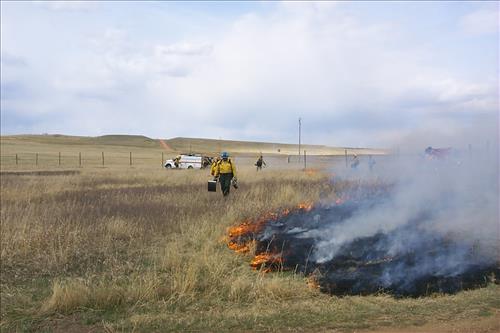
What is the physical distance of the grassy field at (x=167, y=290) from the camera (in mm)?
5773

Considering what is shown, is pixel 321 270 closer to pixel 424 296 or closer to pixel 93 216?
pixel 424 296

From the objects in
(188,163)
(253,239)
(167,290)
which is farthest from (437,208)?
(188,163)

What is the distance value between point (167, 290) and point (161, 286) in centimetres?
12

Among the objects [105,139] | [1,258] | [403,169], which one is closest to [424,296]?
[403,169]

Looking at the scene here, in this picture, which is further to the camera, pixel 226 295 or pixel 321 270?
pixel 321 270

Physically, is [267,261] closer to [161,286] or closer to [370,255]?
[370,255]

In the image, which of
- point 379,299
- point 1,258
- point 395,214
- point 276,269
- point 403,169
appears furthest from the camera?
point 403,169

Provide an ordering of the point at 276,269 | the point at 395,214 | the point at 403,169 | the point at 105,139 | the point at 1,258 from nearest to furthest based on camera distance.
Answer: the point at 276,269 < the point at 1,258 < the point at 395,214 < the point at 403,169 < the point at 105,139

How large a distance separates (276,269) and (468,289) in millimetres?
2816

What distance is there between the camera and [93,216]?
12914 mm

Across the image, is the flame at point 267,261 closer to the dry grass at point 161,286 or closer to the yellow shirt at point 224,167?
the dry grass at point 161,286

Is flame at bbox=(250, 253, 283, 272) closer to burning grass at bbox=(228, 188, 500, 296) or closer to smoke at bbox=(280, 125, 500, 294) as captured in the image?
burning grass at bbox=(228, 188, 500, 296)

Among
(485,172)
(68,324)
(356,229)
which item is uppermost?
(485,172)

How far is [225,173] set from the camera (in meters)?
17.2
